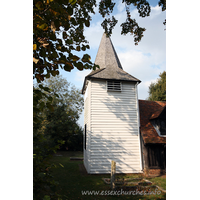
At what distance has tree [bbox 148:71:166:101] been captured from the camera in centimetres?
2906

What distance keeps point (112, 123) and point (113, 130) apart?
49 centimetres

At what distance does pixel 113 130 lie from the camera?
10094 mm

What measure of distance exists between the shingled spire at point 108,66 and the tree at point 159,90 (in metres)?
19.7

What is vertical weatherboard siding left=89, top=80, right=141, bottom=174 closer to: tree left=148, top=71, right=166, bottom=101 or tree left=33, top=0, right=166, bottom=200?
tree left=33, top=0, right=166, bottom=200

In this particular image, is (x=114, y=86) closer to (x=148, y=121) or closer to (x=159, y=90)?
(x=148, y=121)

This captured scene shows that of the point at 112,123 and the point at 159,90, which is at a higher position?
the point at 159,90

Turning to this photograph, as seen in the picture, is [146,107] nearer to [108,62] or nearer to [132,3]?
[108,62]

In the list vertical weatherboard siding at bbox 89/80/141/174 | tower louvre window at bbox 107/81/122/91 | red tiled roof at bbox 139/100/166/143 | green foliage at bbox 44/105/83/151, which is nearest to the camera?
vertical weatherboard siding at bbox 89/80/141/174

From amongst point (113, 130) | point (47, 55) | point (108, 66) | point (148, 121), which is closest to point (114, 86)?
point (108, 66)

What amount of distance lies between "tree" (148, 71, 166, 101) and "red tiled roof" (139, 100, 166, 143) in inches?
646

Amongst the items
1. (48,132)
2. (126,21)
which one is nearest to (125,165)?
(126,21)

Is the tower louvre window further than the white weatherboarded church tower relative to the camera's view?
Yes

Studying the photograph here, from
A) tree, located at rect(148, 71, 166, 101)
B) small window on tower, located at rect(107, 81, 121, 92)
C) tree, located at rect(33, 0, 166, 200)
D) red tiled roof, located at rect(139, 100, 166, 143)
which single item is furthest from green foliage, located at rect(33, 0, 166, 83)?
tree, located at rect(148, 71, 166, 101)

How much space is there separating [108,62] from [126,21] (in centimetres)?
→ 529
